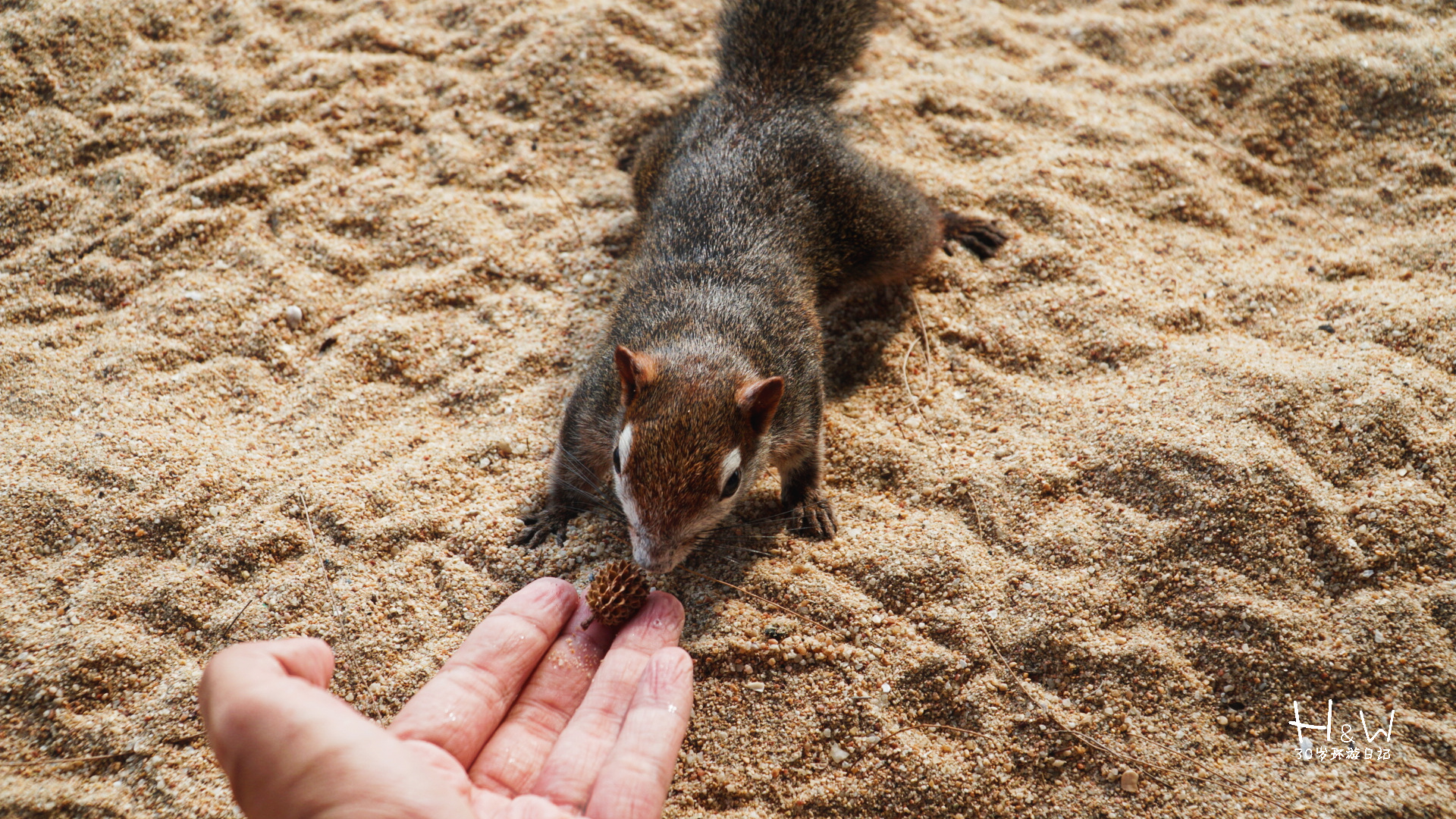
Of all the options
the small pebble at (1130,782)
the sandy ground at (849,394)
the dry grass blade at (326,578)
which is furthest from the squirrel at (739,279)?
the small pebble at (1130,782)

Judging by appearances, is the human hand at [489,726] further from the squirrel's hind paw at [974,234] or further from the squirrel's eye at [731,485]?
the squirrel's hind paw at [974,234]

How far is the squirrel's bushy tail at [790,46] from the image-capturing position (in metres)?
4.02

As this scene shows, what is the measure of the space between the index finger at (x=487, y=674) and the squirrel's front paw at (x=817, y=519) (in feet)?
3.16

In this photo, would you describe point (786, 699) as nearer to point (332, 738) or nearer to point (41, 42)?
point (332, 738)

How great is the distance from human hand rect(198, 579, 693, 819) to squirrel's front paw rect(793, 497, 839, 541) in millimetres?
697

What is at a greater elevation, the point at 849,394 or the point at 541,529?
the point at 849,394

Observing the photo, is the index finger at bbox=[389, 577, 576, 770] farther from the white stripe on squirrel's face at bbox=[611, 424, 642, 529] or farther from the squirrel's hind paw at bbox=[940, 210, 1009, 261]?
the squirrel's hind paw at bbox=[940, 210, 1009, 261]

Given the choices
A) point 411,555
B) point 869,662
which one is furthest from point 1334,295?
point 411,555

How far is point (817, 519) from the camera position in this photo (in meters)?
3.24

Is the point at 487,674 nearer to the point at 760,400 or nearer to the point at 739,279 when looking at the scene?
the point at 760,400

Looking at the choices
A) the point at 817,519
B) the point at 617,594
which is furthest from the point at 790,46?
the point at 617,594

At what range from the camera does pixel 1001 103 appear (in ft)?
14.7

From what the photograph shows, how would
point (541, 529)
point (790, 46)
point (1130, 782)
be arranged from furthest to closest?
point (790, 46) → point (541, 529) → point (1130, 782)

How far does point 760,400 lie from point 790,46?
A: 7.03 ft
